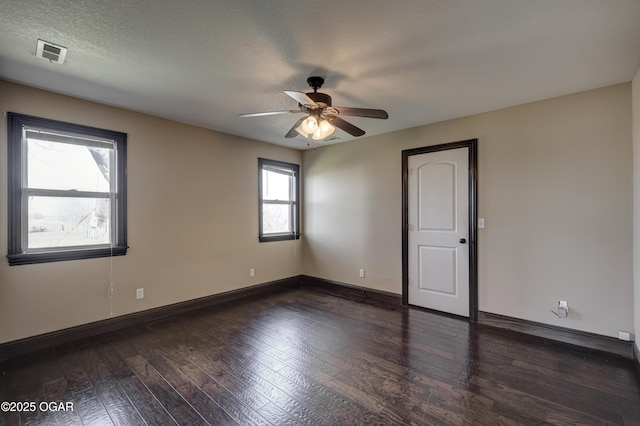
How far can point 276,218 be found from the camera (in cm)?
511

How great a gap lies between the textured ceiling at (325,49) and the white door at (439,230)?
919mm

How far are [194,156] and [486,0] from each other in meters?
3.57

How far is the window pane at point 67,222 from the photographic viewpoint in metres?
2.77

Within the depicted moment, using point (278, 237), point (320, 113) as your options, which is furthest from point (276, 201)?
point (320, 113)

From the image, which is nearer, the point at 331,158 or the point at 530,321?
the point at 530,321

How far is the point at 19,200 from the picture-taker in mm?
2645

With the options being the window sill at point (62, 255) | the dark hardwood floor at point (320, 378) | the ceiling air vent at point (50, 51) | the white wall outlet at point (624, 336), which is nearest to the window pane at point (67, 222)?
the window sill at point (62, 255)

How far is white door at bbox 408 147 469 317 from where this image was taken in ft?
11.7

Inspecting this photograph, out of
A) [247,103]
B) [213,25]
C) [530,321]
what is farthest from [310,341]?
[213,25]

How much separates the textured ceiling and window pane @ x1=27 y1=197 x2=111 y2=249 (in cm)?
113

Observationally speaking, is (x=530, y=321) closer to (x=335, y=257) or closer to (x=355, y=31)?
(x=335, y=257)

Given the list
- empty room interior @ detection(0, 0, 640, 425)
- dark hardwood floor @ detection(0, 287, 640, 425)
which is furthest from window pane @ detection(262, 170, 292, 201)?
dark hardwood floor @ detection(0, 287, 640, 425)

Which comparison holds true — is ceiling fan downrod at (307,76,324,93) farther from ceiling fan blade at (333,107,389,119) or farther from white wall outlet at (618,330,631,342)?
white wall outlet at (618,330,631,342)

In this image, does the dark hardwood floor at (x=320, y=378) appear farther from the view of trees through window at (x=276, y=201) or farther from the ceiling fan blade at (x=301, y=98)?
A: the ceiling fan blade at (x=301, y=98)
